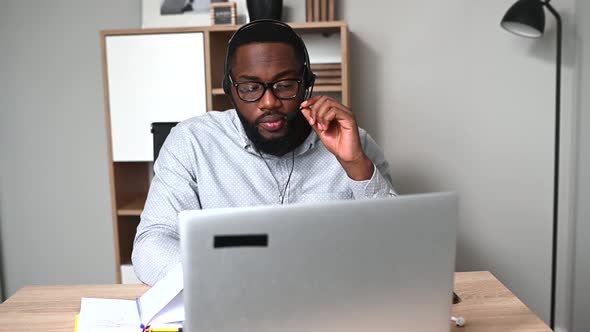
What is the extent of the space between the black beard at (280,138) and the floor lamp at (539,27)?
1.26 meters

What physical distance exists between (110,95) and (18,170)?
2.78 feet

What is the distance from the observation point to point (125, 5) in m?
2.80

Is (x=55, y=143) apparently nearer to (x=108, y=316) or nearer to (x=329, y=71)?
(x=329, y=71)

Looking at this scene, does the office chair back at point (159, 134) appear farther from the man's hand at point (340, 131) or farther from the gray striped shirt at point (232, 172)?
the man's hand at point (340, 131)

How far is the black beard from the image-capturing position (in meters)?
1.61

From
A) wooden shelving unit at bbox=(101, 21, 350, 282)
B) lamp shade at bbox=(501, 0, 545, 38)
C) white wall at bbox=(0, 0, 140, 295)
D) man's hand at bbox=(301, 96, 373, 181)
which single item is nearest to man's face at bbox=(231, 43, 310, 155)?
man's hand at bbox=(301, 96, 373, 181)

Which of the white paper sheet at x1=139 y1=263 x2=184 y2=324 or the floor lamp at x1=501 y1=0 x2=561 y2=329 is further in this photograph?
the floor lamp at x1=501 y1=0 x2=561 y2=329

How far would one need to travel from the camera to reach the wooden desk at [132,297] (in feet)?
3.59

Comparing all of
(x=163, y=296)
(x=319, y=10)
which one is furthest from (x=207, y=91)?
(x=163, y=296)

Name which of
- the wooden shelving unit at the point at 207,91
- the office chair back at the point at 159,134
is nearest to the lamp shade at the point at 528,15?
the wooden shelving unit at the point at 207,91

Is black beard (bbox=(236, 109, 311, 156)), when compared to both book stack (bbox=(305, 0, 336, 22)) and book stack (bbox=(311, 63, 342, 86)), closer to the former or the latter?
book stack (bbox=(311, 63, 342, 86))

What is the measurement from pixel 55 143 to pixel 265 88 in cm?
181

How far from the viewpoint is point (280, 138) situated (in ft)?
5.28

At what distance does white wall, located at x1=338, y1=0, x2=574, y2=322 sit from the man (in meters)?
1.05
